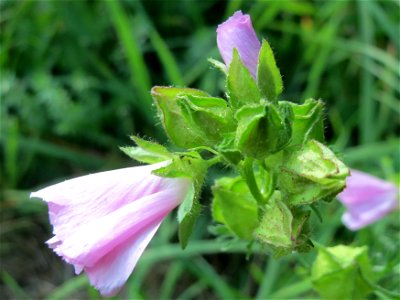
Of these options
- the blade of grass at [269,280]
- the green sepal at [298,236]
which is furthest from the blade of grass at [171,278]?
the green sepal at [298,236]

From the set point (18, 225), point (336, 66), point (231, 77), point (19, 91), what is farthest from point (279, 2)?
point (231, 77)

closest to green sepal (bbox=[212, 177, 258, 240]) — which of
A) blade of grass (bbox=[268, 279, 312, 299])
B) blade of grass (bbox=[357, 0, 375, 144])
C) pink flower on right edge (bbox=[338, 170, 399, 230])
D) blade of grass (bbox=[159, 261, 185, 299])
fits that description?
pink flower on right edge (bbox=[338, 170, 399, 230])

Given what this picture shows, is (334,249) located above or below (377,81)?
above

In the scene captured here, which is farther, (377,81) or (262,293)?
(377,81)

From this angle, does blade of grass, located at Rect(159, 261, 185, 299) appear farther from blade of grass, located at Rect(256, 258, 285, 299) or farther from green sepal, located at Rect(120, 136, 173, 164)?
green sepal, located at Rect(120, 136, 173, 164)

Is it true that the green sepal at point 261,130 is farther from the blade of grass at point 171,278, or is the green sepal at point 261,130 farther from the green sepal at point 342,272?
the blade of grass at point 171,278

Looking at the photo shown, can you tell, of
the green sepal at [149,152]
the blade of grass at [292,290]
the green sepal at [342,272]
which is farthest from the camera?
the blade of grass at [292,290]

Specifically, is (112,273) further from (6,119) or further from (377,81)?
(377,81)
